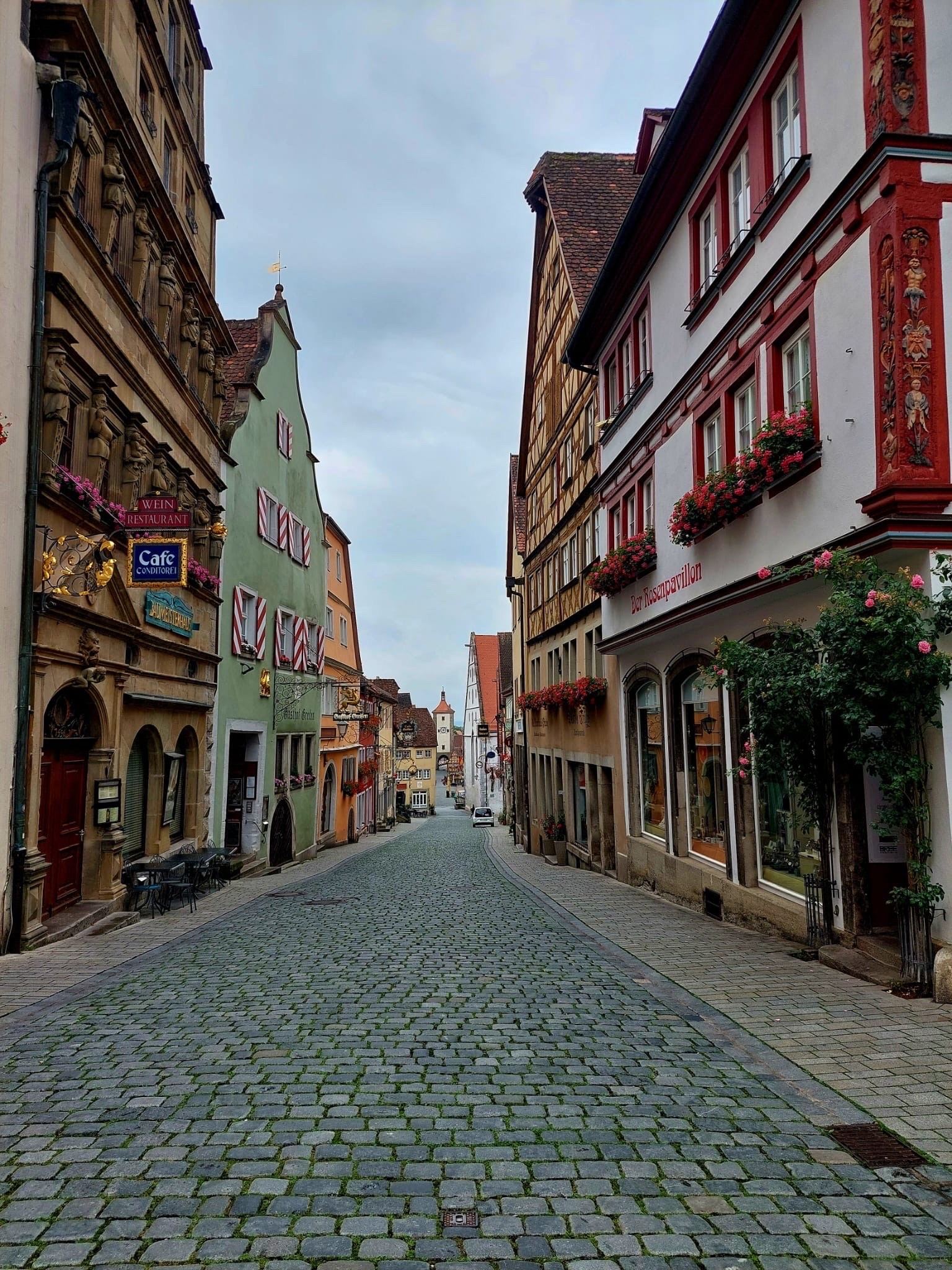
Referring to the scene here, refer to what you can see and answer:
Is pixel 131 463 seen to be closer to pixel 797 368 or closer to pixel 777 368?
pixel 777 368

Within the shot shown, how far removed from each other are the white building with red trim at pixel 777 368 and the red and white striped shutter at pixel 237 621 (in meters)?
8.25

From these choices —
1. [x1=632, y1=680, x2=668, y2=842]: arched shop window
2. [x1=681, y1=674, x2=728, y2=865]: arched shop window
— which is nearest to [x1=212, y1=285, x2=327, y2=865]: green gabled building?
[x1=632, y1=680, x2=668, y2=842]: arched shop window

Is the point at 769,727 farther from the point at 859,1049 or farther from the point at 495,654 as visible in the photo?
the point at 495,654

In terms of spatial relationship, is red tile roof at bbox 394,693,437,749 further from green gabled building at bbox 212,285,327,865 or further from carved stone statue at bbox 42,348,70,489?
carved stone statue at bbox 42,348,70,489

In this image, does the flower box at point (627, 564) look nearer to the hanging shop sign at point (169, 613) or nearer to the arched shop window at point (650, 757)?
the arched shop window at point (650, 757)

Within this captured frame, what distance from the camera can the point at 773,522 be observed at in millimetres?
9773

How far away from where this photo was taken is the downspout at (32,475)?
988 cm

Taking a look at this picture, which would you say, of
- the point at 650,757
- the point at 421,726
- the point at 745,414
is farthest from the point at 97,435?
the point at 421,726

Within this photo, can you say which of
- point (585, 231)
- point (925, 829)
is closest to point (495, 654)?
point (585, 231)

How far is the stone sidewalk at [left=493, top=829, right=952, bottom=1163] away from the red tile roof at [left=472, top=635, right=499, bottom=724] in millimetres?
63592

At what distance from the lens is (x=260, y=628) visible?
73.2 feet

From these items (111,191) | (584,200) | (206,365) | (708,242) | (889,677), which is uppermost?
(584,200)

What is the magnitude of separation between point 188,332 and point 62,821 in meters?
9.24

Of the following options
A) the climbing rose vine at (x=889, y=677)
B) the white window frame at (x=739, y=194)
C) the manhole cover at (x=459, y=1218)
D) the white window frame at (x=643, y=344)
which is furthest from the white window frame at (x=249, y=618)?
the manhole cover at (x=459, y=1218)
